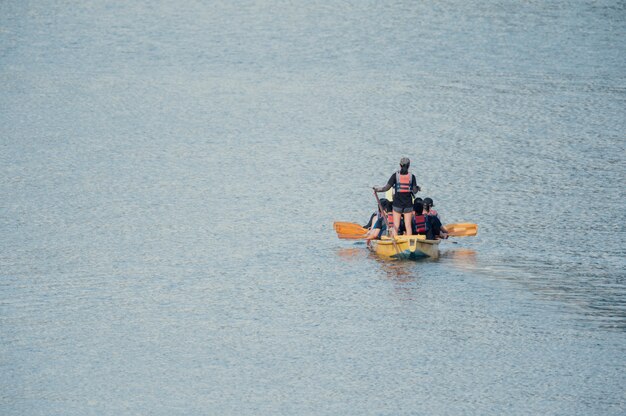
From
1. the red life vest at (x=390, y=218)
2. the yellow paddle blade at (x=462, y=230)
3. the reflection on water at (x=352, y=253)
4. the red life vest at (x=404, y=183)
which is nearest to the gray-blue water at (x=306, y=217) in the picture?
the reflection on water at (x=352, y=253)

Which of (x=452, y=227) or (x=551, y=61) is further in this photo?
(x=551, y=61)

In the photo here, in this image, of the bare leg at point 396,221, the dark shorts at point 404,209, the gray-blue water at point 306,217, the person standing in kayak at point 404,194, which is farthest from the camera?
the bare leg at point 396,221

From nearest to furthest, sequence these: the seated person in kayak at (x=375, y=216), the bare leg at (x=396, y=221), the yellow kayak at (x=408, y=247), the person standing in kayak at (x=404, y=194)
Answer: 1. the yellow kayak at (x=408, y=247)
2. the person standing in kayak at (x=404, y=194)
3. the bare leg at (x=396, y=221)
4. the seated person in kayak at (x=375, y=216)

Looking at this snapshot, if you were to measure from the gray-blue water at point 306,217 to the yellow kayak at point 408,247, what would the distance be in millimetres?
511

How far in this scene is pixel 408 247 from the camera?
92.5ft

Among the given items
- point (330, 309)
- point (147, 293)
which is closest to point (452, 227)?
point (330, 309)

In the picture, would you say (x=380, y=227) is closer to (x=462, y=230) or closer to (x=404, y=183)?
(x=404, y=183)

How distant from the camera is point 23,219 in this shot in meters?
33.5

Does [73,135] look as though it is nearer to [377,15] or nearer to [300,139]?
[300,139]

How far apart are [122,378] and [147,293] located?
5.45 meters

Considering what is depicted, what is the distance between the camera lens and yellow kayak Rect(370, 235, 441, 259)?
92.1 ft

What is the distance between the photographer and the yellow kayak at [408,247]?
2806 centimetres

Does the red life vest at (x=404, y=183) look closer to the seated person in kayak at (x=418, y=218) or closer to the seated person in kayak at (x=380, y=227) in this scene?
the seated person in kayak at (x=418, y=218)

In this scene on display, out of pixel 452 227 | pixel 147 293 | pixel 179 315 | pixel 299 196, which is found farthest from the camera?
pixel 299 196
